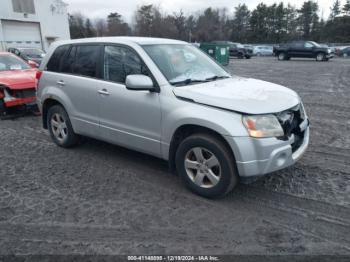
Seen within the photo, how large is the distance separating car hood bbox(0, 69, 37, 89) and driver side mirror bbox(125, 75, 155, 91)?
192 inches

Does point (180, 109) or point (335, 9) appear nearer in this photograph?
point (180, 109)

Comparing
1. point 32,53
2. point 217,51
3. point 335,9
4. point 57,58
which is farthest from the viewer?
point 335,9

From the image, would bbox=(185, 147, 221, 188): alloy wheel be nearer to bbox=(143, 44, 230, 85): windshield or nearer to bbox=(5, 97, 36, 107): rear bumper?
bbox=(143, 44, 230, 85): windshield

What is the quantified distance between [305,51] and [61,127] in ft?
87.5

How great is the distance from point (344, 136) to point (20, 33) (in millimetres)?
34014

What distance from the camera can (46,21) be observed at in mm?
34438

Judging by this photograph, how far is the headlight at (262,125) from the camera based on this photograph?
3.16 meters

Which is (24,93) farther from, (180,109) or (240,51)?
(240,51)

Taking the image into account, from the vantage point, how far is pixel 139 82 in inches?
143

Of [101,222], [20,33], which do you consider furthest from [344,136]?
[20,33]

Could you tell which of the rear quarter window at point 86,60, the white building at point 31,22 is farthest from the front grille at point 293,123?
the white building at point 31,22

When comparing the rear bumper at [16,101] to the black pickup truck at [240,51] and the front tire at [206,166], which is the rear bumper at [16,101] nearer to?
the front tire at [206,166]

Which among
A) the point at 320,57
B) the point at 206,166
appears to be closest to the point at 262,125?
the point at 206,166

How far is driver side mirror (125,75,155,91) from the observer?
362 cm
